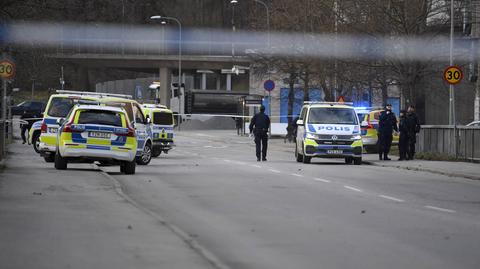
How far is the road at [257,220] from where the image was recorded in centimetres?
1120

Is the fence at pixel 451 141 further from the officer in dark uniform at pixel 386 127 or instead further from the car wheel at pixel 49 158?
the car wheel at pixel 49 158

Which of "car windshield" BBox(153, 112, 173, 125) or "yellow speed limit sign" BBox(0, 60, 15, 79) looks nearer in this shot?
"yellow speed limit sign" BBox(0, 60, 15, 79)

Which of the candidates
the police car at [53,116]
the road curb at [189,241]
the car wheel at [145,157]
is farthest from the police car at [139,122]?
the road curb at [189,241]

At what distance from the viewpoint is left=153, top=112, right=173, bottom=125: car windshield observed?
40188mm

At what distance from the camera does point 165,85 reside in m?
105

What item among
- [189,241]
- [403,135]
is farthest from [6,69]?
[189,241]

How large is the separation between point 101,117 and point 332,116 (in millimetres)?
10837

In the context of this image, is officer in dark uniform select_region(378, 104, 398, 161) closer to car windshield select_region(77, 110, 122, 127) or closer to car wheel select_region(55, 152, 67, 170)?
car windshield select_region(77, 110, 122, 127)

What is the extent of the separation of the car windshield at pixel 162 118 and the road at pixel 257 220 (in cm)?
1357

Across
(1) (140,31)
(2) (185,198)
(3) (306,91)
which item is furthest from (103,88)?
(2) (185,198)

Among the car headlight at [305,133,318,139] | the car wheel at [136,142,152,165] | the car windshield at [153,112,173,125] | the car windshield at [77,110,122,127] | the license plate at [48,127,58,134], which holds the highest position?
the car windshield at [77,110,122,127]

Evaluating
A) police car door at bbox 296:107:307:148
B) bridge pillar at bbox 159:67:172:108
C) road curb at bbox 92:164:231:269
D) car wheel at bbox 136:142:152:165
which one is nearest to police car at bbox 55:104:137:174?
car wheel at bbox 136:142:152:165

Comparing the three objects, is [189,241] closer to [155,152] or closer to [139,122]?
[139,122]

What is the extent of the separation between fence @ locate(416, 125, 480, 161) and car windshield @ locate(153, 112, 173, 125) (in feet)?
29.6
